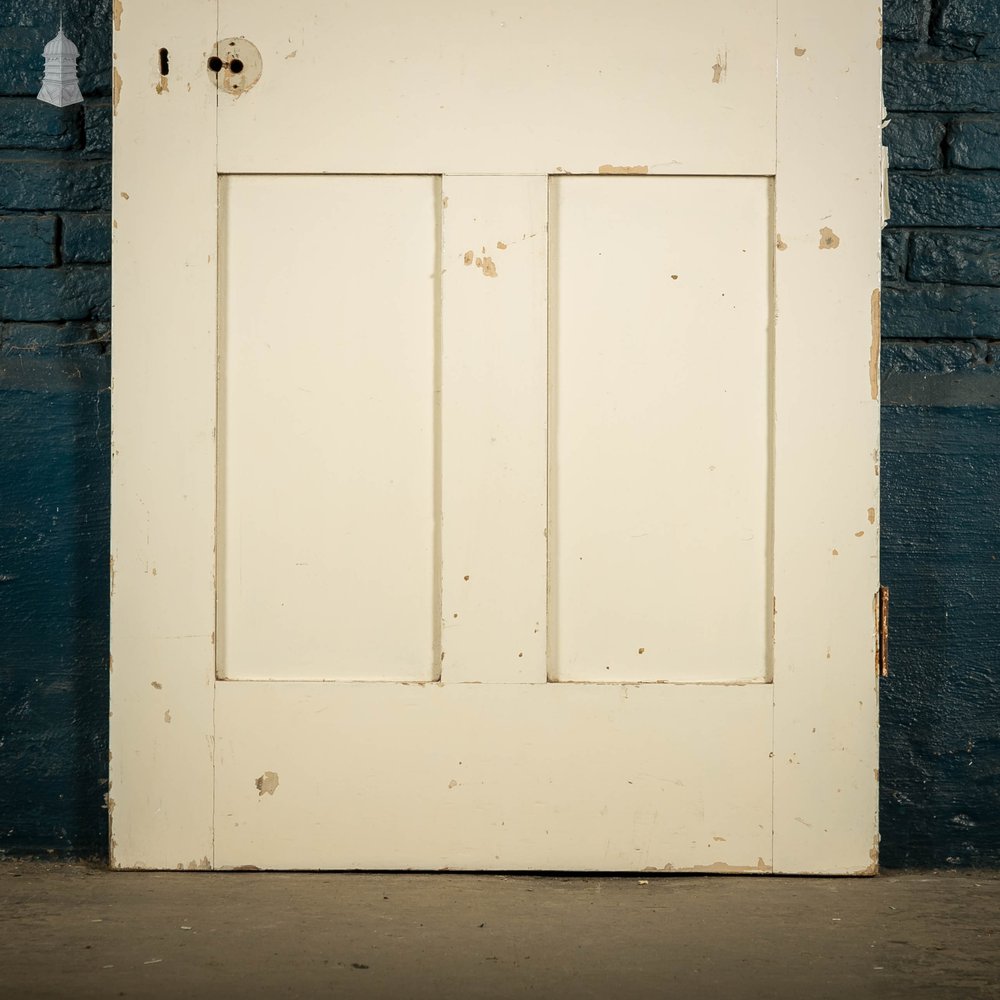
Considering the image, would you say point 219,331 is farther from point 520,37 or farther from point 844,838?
point 844,838

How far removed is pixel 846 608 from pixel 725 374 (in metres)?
0.51

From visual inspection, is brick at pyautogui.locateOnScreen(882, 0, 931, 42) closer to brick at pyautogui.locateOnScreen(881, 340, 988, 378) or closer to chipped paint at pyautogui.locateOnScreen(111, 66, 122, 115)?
brick at pyautogui.locateOnScreen(881, 340, 988, 378)

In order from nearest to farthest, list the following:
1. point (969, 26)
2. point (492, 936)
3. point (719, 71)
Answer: point (492, 936)
point (719, 71)
point (969, 26)

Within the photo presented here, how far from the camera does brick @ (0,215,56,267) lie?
2395mm

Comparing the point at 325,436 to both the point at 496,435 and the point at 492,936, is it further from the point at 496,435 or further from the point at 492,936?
the point at 492,936

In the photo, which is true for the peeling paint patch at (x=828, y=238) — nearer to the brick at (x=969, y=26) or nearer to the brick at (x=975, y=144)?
the brick at (x=975, y=144)

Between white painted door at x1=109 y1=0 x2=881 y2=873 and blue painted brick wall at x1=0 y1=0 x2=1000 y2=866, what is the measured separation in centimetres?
19

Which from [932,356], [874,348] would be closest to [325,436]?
[874,348]

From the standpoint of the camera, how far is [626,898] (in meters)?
2.16

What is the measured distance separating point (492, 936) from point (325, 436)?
3.21 feet

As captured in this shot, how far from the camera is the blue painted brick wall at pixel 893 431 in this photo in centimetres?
238

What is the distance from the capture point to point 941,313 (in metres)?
2.38

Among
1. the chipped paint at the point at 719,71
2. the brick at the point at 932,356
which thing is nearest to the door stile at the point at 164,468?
the chipped paint at the point at 719,71

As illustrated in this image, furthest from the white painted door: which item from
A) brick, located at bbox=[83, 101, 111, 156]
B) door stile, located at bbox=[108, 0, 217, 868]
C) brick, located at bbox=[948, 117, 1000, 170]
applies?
brick, located at bbox=[948, 117, 1000, 170]
